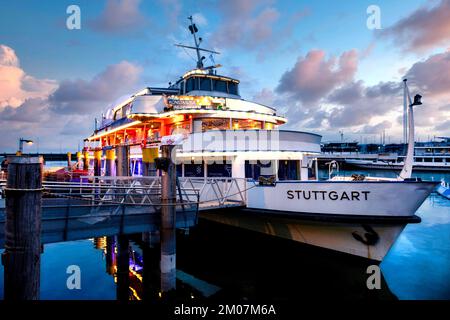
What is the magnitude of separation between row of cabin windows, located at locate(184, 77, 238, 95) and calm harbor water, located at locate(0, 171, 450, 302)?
33.8 ft

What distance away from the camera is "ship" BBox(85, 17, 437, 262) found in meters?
9.40

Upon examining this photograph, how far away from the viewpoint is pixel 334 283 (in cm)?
973

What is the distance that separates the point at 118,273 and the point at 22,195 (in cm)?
758

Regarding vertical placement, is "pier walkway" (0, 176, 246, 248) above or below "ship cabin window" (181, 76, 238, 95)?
below

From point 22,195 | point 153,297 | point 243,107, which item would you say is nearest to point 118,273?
point 153,297

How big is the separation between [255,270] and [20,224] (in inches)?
337

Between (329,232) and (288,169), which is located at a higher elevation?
(288,169)

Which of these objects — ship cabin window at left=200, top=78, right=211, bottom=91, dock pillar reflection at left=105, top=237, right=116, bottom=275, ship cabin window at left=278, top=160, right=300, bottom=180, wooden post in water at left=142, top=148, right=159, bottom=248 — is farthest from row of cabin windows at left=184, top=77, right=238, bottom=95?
dock pillar reflection at left=105, top=237, right=116, bottom=275

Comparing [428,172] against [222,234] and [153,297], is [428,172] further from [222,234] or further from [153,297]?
[153,297]

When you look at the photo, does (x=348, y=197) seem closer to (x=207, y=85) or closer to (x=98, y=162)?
(x=207, y=85)

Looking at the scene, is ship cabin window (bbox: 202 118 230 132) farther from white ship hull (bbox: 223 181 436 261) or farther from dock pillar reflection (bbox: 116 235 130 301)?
dock pillar reflection (bbox: 116 235 130 301)

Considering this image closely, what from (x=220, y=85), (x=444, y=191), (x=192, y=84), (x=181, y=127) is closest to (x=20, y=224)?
(x=181, y=127)

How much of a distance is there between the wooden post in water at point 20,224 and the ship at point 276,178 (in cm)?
770

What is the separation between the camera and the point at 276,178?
13.1 metres
